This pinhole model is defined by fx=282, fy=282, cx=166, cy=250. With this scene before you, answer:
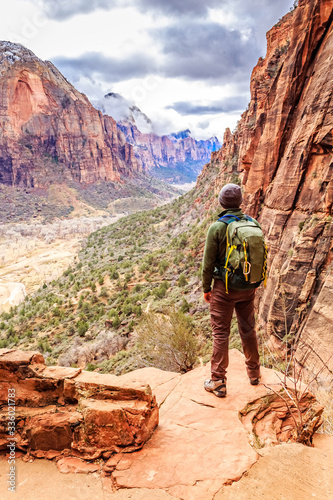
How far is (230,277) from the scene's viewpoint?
315 centimetres

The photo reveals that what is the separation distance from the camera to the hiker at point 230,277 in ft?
9.91

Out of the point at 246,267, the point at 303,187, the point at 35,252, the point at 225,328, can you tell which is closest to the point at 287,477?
the point at 225,328

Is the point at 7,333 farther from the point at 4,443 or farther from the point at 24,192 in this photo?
the point at 24,192

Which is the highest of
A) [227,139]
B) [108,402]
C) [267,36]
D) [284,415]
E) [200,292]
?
[267,36]

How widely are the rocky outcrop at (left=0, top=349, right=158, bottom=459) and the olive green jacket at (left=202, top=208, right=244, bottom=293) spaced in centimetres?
143

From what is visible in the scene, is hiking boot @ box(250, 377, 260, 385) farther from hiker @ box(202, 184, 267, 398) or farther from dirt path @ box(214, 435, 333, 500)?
dirt path @ box(214, 435, 333, 500)

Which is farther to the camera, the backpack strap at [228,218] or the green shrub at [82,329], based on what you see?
the green shrub at [82,329]

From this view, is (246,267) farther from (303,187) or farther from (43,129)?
(43,129)

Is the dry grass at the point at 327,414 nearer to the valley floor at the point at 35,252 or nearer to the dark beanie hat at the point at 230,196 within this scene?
the dark beanie hat at the point at 230,196

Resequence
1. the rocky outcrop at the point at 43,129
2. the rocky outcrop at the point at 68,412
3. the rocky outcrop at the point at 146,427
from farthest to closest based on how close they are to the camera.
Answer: the rocky outcrop at the point at 43,129, the rocky outcrop at the point at 68,412, the rocky outcrop at the point at 146,427

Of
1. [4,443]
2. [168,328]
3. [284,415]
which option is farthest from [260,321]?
[4,443]

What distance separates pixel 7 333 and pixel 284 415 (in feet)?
→ 77.9

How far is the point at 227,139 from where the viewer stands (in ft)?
117

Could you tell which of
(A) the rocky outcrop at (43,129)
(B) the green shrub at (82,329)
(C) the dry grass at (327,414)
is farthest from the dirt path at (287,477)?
(A) the rocky outcrop at (43,129)
